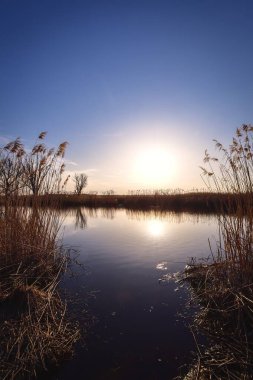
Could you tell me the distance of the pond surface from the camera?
Answer: 9.59ft

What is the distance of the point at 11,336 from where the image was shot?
3057 mm

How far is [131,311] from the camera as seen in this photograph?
4164mm

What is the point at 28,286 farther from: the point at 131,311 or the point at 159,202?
the point at 159,202

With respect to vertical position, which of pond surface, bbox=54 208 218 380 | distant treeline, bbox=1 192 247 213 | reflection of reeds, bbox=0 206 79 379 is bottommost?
pond surface, bbox=54 208 218 380

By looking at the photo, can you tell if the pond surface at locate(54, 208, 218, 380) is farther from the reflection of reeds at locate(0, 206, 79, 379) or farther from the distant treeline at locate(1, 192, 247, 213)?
the distant treeline at locate(1, 192, 247, 213)

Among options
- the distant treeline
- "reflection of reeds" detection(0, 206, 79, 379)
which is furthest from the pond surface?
the distant treeline

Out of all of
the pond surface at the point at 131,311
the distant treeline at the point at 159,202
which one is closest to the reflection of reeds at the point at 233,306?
the pond surface at the point at 131,311

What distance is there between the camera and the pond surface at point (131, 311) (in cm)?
292

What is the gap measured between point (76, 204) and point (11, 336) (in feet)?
89.8

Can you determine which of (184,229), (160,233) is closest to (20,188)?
(160,233)

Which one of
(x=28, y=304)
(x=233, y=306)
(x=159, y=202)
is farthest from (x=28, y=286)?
(x=159, y=202)

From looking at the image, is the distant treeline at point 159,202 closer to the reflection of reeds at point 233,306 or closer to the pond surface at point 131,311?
the pond surface at point 131,311

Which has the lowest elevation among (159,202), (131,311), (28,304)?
(131,311)

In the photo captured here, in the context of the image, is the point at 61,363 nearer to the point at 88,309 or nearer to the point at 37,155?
the point at 88,309
